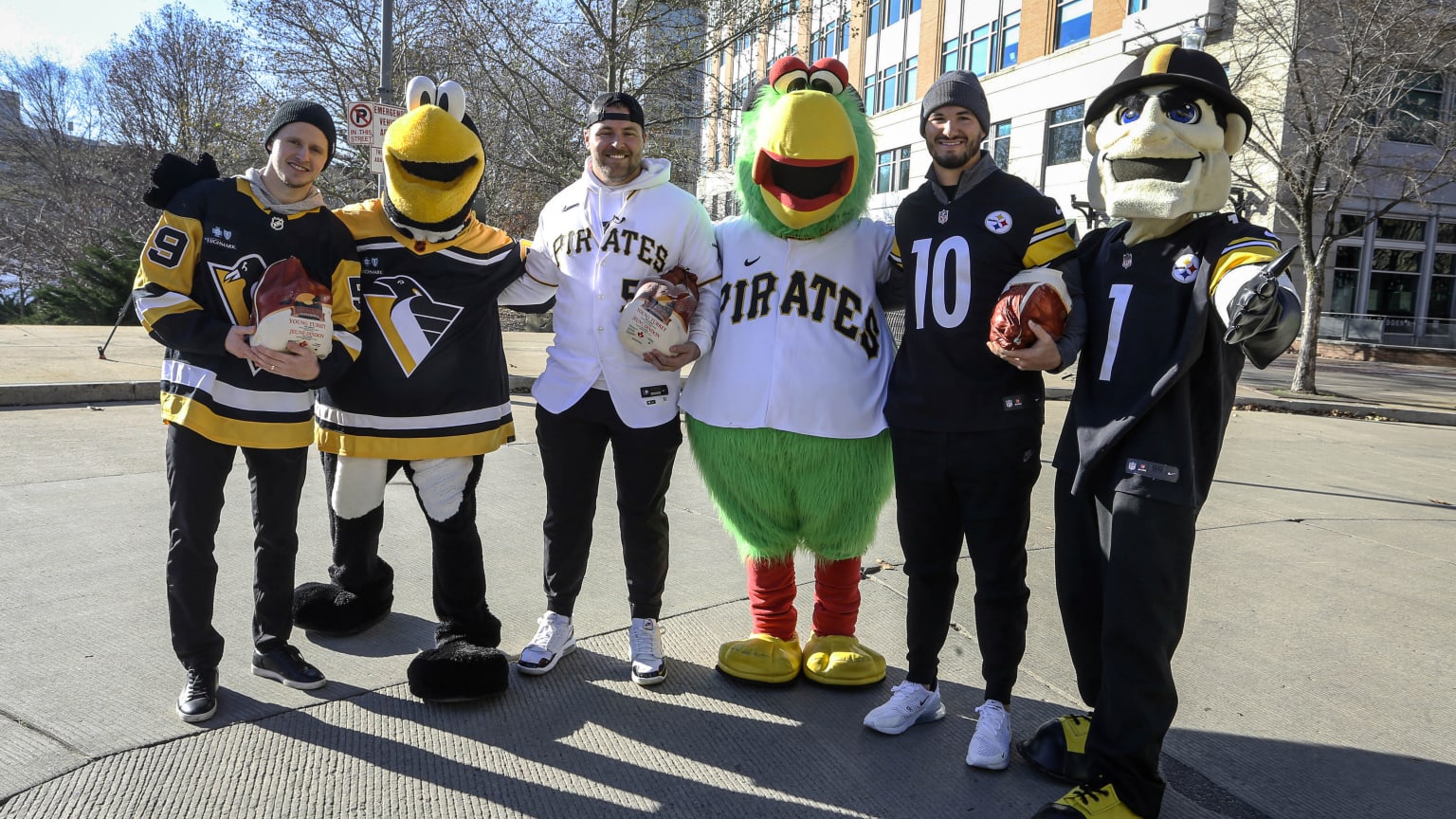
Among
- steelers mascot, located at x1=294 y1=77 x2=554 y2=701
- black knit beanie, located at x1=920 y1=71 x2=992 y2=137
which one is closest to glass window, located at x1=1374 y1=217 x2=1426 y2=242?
black knit beanie, located at x1=920 y1=71 x2=992 y2=137

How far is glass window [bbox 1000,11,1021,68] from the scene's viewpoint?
83.3ft

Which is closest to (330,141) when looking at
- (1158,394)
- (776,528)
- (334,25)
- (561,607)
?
(561,607)

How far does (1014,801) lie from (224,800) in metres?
2.20

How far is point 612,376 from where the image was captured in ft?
11.2

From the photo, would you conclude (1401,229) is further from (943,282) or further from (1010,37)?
(943,282)

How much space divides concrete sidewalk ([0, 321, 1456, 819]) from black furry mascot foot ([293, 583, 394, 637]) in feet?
0.22

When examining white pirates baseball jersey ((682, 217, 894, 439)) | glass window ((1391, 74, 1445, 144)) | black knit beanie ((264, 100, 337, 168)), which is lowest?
white pirates baseball jersey ((682, 217, 894, 439))

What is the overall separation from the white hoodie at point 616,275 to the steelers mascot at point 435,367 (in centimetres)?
21

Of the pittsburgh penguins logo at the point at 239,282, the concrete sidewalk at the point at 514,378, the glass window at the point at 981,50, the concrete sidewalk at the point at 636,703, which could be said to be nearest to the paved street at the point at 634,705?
the concrete sidewalk at the point at 636,703

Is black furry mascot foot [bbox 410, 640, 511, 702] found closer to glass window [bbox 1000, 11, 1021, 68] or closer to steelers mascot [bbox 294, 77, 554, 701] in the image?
steelers mascot [bbox 294, 77, 554, 701]

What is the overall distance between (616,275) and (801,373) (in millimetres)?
787

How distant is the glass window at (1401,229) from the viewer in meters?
21.9

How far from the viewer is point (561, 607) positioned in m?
3.57

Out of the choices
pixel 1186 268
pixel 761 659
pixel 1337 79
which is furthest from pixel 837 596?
pixel 1337 79
